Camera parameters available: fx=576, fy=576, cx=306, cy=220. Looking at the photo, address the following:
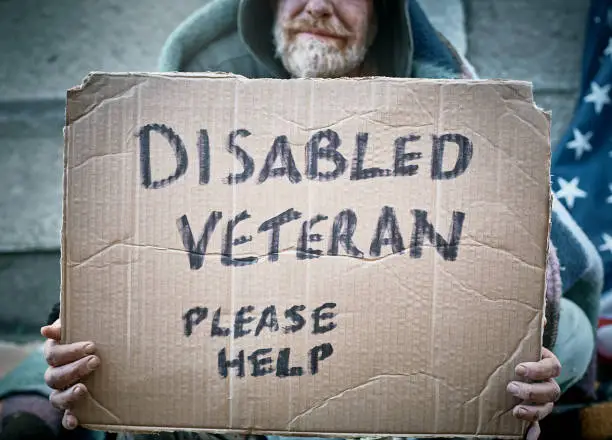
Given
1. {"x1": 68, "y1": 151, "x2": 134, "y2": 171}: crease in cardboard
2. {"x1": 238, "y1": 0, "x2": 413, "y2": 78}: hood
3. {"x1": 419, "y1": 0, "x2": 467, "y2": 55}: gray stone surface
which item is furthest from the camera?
{"x1": 419, "y1": 0, "x2": 467, "y2": 55}: gray stone surface

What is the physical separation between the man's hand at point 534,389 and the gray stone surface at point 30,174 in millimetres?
1979

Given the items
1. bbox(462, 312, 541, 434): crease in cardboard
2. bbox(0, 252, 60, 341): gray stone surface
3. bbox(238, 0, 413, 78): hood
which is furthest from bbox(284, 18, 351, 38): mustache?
bbox(0, 252, 60, 341): gray stone surface

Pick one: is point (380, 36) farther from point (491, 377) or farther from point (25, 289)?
point (25, 289)

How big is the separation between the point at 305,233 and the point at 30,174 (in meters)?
1.86

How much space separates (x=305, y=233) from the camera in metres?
0.89

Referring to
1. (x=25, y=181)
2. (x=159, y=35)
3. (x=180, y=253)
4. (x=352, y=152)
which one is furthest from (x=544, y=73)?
(x=25, y=181)

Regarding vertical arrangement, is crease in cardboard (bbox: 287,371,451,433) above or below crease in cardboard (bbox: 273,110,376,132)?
below

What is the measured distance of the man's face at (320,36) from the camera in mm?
1485

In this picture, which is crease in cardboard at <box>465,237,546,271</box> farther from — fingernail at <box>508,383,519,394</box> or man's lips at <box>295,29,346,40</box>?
man's lips at <box>295,29,346,40</box>

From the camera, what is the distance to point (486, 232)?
35.0 inches

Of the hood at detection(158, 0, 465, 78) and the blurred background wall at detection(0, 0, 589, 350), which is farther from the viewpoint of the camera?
the blurred background wall at detection(0, 0, 589, 350)

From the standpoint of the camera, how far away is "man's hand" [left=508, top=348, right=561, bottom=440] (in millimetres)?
898

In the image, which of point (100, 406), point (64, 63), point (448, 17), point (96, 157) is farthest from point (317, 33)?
point (64, 63)

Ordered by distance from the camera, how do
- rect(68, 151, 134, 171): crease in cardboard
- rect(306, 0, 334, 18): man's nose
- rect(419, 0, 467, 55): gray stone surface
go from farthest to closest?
rect(419, 0, 467, 55): gray stone surface
rect(306, 0, 334, 18): man's nose
rect(68, 151, 134, 171): crease in cardboard
